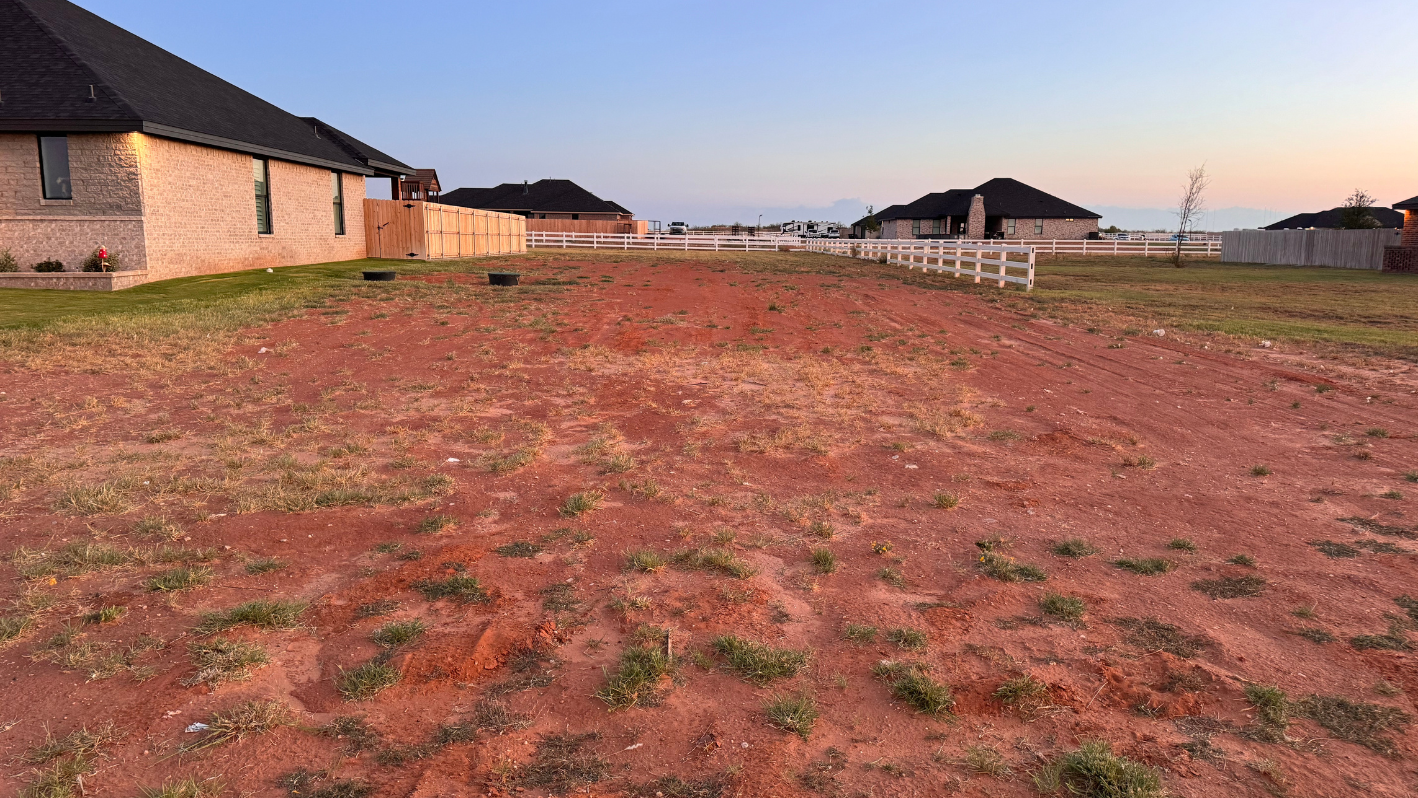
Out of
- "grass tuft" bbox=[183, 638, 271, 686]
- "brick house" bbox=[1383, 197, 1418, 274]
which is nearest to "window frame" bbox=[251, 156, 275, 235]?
"grass tuft" bbox=[183, 638, 271, 686]

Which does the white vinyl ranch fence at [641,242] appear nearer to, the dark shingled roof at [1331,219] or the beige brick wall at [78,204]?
the beige brick wall at [78,204]

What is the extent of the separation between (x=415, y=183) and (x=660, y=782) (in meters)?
72.5

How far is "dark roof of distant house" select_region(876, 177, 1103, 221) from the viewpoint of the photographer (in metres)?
68.4

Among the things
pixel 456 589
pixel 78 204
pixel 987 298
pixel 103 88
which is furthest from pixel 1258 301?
pixel 78 204

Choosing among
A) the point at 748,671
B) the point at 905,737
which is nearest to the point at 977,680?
the point at 905,737

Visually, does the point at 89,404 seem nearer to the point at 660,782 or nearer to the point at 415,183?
the point at 660,782

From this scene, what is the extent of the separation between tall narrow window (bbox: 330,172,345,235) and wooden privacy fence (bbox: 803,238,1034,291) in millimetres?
22270

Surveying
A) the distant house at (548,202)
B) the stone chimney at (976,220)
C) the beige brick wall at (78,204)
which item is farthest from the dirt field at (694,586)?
the distant house at (548,202)

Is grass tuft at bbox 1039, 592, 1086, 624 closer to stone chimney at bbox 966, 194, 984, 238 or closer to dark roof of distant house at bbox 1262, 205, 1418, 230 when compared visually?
stone chimney at bbox 966, 194, 984, 238

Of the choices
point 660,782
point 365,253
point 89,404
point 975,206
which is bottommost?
point 660,782

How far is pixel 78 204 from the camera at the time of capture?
19797mm

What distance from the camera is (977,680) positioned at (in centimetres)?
408

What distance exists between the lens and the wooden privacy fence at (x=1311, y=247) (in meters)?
40.1

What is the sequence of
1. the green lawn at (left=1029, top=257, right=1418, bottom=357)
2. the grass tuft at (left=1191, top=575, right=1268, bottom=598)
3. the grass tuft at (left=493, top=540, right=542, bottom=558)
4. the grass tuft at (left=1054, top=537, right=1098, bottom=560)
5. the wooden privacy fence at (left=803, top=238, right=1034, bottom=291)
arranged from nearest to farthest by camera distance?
the grass tuft at (left=1191, top=575, right=1268, bottom=598) → the grass tuft at (left=493, top=540, right=542, bottom=558) → the grass tuft at (left=1054, top=537, right=1098, bottom=560) → the green lawn at (left=1029, top=257, right=1418, bottom=357) → the wooden privacy fence at (left=803, top=238, right=1034, bottom=291)
